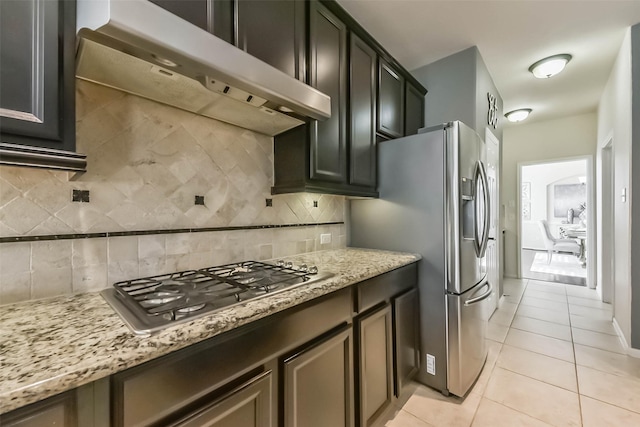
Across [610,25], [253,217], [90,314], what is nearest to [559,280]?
[610,25]

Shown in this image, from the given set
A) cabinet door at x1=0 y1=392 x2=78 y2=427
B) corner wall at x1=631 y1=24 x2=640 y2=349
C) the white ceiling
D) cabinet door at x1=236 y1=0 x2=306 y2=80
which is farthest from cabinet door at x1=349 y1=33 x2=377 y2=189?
corner wall at x1=631 y1=24 x2=640 y2=349

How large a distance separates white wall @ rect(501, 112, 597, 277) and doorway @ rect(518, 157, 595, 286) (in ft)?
6.42

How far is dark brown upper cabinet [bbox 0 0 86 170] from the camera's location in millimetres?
714

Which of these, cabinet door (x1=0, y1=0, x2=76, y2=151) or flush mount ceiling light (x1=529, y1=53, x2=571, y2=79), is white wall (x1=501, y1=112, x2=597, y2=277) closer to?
flush mount ceiling light (x1=529, y1=53, x2=571, y2=79)

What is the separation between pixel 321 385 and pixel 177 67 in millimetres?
1343

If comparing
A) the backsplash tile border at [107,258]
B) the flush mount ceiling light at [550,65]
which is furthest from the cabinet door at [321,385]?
the flush mount ceiling light at [550,65]

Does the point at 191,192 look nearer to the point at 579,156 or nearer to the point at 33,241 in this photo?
the point at 33,241

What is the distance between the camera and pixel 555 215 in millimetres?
8344

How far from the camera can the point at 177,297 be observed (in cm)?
97

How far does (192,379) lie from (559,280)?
5.92 m

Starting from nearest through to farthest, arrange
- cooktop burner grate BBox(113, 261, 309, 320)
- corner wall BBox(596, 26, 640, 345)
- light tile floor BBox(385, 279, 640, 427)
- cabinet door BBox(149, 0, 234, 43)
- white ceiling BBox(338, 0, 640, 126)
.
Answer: cooktop burner grate BBox(113, 261, 309, 320) → cabinet door BBox(149, 0, 234, 43) → light tile floor BBox(385, 279, 640, 427) → white ceiling BBox(338, 0, 640, 126) → corner wall BBox(596, 26, 640, 345)

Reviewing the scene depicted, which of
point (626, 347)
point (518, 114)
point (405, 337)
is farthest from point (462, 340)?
point (518, 114)

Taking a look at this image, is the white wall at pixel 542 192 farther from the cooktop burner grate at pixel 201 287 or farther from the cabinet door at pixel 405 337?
the cooktop burner grate at pixel 201 287

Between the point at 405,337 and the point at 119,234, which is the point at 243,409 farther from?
the point at 405,337
